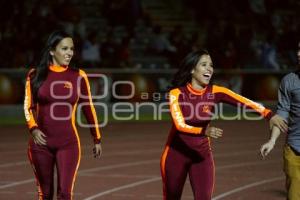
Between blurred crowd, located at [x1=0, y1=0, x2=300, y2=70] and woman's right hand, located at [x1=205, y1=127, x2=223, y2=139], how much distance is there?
14.9 meters

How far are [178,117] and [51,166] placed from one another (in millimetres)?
1339

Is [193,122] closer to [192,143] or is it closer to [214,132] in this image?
[192,143]

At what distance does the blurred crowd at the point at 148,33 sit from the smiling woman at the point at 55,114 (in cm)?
1383

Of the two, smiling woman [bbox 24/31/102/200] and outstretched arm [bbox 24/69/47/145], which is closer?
outstretched arm [bbox 24/69/47/145]

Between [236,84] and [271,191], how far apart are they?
1305 cm

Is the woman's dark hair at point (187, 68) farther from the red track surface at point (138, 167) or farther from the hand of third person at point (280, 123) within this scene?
the red track surface at point (138, 167)

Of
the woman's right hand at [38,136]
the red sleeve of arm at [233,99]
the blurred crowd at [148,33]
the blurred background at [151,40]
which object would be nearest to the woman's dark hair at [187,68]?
the red sleeve of arm at [233,99]

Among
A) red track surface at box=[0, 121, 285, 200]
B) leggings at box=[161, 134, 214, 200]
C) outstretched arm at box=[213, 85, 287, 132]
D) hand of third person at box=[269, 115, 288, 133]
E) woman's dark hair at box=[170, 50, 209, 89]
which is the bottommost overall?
red track surface at box=[0, 121, 285, 200]

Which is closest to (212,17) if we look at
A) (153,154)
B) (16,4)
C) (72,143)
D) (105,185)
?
(16,4)

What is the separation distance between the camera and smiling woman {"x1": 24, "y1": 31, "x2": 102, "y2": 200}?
320 inches

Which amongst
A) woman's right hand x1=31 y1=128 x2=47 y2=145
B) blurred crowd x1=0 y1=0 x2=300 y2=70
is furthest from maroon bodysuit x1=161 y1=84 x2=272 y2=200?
blurred crowd x1=0 y1=0 x2=300 y2=70

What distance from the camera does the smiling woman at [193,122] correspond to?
7.87m

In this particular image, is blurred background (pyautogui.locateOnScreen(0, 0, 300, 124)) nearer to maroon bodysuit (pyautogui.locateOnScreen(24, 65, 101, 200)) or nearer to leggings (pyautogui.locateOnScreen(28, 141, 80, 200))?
maroon bodysuit (pyautogui.locateOnScreen(24, 65, 101, 200))

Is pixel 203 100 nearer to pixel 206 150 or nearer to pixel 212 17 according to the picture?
pixel 206 150
